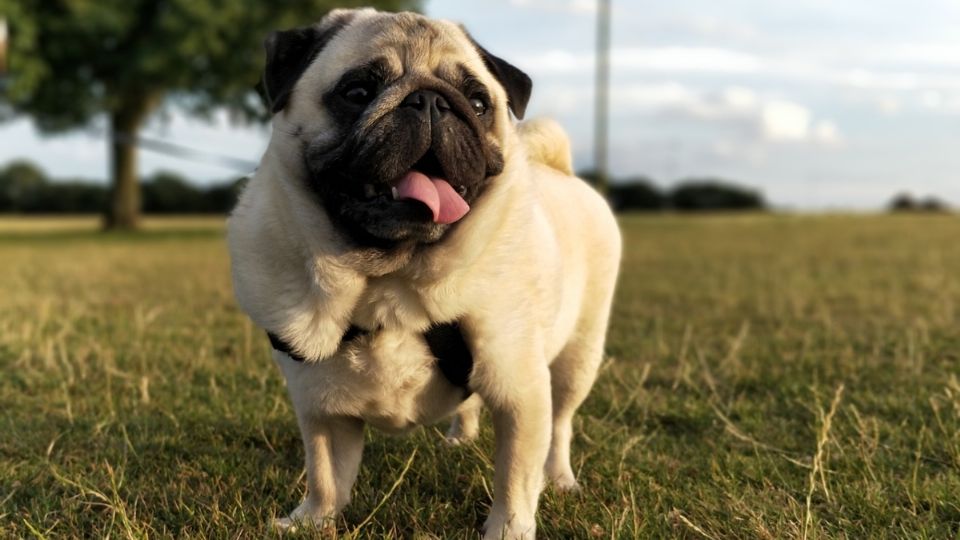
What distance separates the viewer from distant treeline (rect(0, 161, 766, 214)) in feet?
153

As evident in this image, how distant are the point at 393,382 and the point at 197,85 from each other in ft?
69.4

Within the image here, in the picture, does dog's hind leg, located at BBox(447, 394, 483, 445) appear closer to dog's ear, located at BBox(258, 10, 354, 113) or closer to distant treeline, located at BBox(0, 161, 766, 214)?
dog's ear, located at BBox(258, 10, 354, 113)

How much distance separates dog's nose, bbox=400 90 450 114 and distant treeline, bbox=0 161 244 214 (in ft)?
140

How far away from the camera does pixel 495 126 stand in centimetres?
272

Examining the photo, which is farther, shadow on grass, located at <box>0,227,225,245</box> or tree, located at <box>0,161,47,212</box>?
tree, located at <box>0,161,47,212</box>

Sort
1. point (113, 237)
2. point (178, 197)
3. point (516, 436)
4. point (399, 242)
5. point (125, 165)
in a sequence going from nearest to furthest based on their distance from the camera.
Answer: point (399, 242) < point (516, 436) < point (113, 237) < point (125, 165) < point (178, 197)

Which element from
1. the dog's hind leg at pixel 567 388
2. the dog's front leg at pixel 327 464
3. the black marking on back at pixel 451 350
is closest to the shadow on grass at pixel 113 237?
the dog's hind leg at pixel 567 388

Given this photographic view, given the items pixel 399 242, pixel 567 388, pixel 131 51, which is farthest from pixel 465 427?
pixel 131 51

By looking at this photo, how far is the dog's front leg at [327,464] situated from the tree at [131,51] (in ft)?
54.9

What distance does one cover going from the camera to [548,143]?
3.83 meters

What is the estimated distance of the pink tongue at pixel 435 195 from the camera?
2404 millimetres

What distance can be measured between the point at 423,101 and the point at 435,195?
0.28 metres

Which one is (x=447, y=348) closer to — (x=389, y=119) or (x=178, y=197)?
(x=389, y=119)

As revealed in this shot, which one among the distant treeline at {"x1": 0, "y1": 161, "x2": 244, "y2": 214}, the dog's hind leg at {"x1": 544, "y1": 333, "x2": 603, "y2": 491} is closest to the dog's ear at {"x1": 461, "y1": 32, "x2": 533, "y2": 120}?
the dog's hind leg at {"x1": 544, "y1": 333, "x2": 603, "y2": 491}
